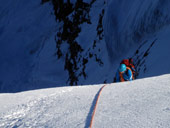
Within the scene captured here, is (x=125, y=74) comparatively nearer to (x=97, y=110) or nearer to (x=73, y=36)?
(x=97, y=110)

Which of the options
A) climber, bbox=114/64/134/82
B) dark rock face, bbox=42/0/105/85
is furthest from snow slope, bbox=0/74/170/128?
dark rock face, bbox=42/0/105/85

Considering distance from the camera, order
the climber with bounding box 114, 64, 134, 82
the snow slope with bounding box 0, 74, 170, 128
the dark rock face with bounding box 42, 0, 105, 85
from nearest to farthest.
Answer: the snow slope with bounding box 0, 74, 170, 128 → the climber with bounding box 114, 64, 134, 82 → the dark rock face with bounding box 42, 0, 105, 85

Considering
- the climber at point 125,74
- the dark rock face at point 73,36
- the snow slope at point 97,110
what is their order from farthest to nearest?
1. the dark rock face at point 73,36
2. the climber at point 125,74
3. the snow slope at point 97,110

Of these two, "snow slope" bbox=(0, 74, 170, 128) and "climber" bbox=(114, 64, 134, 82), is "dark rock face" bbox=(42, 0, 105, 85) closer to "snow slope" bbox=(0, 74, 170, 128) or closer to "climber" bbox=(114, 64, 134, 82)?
"climber" bbox=(114, 64, 134, 82)

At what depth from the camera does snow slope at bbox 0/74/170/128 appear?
3.05 meters

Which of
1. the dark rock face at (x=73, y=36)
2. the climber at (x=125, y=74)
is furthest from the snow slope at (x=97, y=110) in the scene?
the dark rock face at (x=73, y=36)

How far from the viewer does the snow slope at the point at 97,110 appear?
10.0ft

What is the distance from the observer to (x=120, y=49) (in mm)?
14328

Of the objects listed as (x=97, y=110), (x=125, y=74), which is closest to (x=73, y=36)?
(x=125, y=74)

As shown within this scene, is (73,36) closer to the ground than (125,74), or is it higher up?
higher up

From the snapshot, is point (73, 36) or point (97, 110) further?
point (73, 36)

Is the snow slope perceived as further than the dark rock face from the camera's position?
No

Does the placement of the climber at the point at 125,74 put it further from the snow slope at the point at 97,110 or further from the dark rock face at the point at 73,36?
the dark rock face at the point at 73,36

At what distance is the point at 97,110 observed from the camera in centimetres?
359
